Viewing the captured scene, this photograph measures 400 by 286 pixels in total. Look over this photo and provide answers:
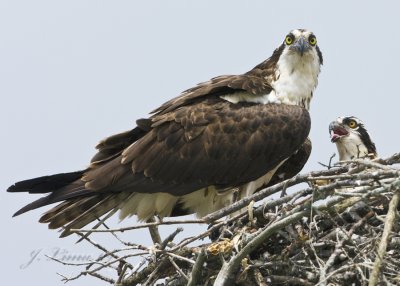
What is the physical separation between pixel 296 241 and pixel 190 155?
6.13ft

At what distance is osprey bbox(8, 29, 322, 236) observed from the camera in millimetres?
7570

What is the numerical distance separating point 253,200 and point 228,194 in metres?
1.53

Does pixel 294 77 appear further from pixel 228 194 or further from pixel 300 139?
pixel 228 194

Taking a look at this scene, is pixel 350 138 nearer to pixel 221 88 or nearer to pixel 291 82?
pixel 291 82

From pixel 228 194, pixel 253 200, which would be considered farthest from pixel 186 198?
pixel 253 200

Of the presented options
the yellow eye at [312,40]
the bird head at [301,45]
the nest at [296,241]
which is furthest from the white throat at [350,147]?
the nest at [296,241]

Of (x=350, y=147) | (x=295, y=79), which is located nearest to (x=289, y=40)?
(x=295, y=79)

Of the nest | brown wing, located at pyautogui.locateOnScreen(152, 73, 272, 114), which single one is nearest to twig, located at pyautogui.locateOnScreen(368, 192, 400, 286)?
the nest

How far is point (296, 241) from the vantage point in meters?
5.99

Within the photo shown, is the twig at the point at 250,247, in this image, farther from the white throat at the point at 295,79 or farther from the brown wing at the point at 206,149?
the white throat at the point at 295,79

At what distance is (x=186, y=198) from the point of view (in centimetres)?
793

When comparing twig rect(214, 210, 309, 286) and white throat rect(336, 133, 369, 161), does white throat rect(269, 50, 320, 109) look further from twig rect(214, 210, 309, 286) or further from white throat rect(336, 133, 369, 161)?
twig rect(214, 210, 309, 286)

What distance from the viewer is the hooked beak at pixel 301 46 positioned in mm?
8055

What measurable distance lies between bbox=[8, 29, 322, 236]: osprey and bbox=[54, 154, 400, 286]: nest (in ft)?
3.54
